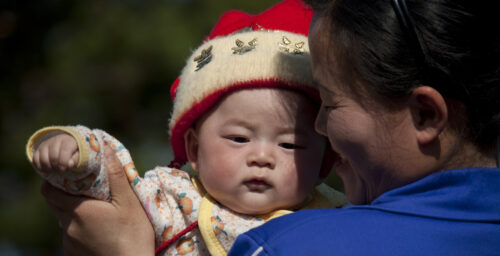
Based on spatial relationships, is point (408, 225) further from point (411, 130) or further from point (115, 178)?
point (115, 178)

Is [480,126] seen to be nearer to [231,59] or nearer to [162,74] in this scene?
[231,59]

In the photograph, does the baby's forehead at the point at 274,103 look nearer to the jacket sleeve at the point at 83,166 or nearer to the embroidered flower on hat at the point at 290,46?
the embroidered flower on hat at the point at 290,46

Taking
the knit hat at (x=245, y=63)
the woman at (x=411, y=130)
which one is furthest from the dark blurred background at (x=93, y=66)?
the woman at (x=411, y=130)

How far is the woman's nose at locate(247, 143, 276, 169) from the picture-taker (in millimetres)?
2256

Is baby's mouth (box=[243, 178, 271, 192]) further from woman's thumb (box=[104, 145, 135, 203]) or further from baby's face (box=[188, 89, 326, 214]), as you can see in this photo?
woman's thumb (box=[104, 145, 135, 203])

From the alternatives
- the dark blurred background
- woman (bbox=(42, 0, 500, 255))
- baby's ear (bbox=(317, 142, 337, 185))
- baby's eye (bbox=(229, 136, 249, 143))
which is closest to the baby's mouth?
baby's eye (bbox=(229, 136, 249, 143))

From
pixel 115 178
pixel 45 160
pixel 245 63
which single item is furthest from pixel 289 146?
pixel 45 160

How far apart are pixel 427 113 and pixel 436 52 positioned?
0.17m

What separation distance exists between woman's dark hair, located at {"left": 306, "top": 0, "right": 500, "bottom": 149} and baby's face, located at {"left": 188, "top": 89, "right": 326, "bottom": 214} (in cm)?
56

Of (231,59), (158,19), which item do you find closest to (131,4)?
(158,19)

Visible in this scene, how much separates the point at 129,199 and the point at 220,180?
12.4 inches

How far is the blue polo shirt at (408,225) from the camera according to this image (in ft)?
5.16

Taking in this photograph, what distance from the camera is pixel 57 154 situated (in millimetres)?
1976

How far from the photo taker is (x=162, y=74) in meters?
8.87
